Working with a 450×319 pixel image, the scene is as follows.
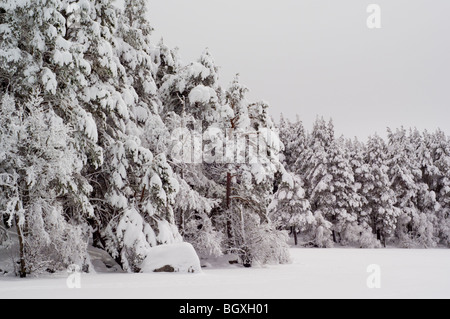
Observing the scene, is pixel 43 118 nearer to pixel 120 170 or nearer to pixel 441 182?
pixel 120 170

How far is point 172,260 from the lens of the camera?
1680cm

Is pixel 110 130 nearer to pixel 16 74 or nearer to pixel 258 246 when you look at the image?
pixel 16 74

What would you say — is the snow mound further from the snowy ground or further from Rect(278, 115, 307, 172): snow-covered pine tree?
Rect(278, 115, 307, 172): snow-covered pine tree

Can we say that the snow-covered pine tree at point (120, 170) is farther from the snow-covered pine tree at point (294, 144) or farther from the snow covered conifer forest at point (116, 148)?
the snow-covered pine tree at point (294, 144)

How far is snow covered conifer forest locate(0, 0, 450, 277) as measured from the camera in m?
14.8

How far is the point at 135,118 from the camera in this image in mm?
21703

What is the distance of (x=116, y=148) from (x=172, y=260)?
542cm

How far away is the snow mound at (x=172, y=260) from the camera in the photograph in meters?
16.7

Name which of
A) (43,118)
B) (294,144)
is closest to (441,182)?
(294,144)

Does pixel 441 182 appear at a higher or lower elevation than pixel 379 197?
higher

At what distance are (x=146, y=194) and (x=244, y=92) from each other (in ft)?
29.1

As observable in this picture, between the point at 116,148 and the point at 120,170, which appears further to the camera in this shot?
the point at 116,148

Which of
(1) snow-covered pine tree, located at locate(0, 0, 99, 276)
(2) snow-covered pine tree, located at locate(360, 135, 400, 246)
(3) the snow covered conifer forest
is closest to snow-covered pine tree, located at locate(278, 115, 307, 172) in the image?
(2) snow-covered pine tree, located at locate(360, 135, 400, 246)

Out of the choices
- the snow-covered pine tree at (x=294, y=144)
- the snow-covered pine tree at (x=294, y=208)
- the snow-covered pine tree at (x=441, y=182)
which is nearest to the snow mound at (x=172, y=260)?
the snow-covered pine tree at (x=294, y=208)
